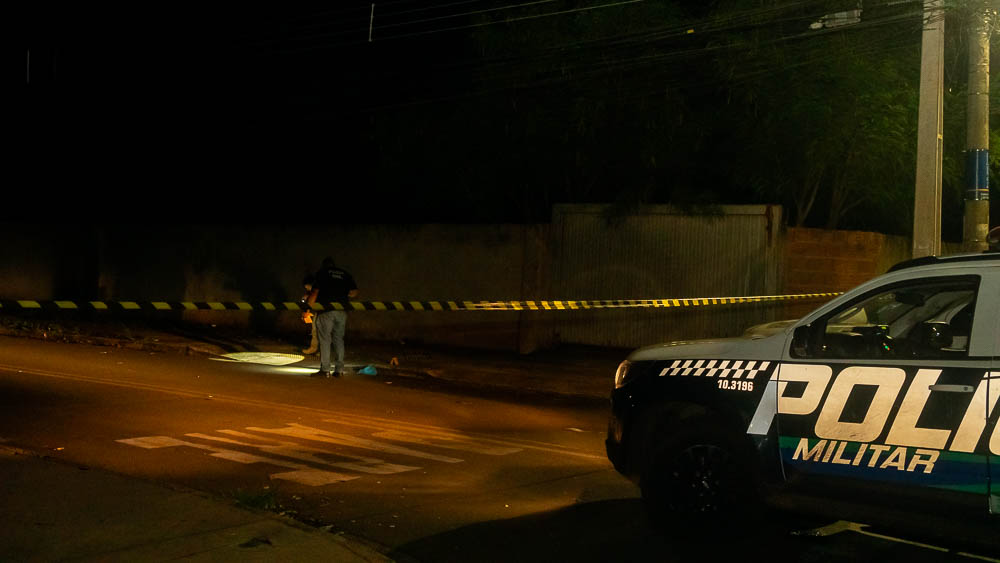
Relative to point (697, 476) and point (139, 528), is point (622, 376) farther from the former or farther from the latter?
point (139, 528)

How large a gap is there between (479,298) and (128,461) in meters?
10.7

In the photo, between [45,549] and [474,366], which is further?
[474,366]

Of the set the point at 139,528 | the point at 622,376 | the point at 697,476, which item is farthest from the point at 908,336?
the point at 139,528

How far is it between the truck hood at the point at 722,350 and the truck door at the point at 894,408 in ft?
0.40

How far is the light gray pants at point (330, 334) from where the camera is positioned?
48.4 ft

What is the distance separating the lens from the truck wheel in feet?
21.5

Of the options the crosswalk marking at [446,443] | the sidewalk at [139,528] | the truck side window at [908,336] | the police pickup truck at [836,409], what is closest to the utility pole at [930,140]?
the police pickup truck at [836,409]

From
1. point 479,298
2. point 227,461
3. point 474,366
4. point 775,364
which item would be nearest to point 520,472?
point 227,461

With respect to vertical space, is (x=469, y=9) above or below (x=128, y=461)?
above

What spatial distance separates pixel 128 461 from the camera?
872cm

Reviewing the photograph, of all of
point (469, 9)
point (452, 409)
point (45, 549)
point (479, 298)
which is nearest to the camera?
point (45, 549)

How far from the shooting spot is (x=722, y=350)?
6633 mm

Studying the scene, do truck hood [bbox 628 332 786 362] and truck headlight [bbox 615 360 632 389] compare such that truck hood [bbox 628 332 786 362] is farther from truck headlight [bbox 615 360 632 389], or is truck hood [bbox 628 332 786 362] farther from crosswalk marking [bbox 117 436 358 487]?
crosswalk marking [bbox 117 436 358 487]

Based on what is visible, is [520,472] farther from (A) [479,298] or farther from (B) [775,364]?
(A) [479,298]
